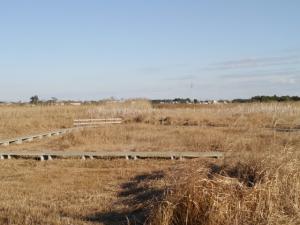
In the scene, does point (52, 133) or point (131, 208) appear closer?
point (131, 208)

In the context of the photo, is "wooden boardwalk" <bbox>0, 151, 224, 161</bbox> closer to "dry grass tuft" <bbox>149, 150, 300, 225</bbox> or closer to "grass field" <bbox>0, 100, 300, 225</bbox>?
"grass field" <bbox>0, 100, 300, 225</bbox>

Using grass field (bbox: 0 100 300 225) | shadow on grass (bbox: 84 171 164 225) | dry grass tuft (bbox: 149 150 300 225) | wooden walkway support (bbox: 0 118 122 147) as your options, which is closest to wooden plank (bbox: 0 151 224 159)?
grass field (bbox: 0 100 300 225)

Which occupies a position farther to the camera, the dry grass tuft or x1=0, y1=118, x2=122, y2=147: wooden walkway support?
x1=0, y1=118, x2=122, y2=147: wooden walkway support

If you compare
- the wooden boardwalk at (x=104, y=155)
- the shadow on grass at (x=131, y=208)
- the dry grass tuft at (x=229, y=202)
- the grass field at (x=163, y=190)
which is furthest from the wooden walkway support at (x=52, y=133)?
the dry grass tuft at (x=229, y=202)

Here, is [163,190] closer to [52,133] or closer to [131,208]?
[131,208]

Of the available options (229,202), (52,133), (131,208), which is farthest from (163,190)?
(52,133)

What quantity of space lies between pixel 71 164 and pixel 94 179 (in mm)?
3523

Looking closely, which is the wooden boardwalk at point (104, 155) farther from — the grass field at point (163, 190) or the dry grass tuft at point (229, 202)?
the dry grass tuft at point (229, 202)

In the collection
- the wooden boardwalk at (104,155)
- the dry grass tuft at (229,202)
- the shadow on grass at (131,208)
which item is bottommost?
the wooden boardwalk at (104,155)

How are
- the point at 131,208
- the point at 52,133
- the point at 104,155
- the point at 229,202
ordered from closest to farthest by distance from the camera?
the point at 229,202
the point at 131,208
the point at 104,155
the point at 52,133

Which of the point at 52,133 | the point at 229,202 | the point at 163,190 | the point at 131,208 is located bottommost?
the point at 52,133

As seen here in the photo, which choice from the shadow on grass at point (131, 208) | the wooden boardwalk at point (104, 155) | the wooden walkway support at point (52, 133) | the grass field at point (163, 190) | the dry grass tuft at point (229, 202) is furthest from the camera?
the wooden walkway support at point (52, 133)

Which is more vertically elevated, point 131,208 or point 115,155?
point 131,208

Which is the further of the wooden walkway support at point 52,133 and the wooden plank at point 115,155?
the wooden walkway support at point 52,133
